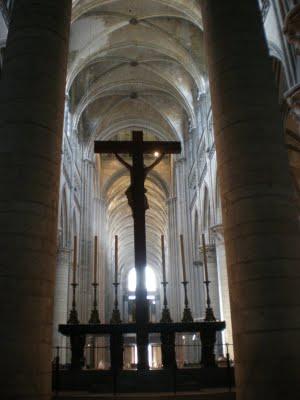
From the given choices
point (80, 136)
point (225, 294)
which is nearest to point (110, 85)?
point (80, 136)

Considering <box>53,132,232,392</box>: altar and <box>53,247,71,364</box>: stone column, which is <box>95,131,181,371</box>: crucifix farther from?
<box>53,247,71,364</box>: stone column

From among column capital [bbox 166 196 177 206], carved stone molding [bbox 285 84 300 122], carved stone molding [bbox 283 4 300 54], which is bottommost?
carved stone molding [bbox 285 84 300 122]

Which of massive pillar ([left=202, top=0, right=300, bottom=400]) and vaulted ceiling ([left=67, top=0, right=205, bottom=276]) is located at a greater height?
vaulted ceiling ([left=67, top=0, right=205, bottom=276])

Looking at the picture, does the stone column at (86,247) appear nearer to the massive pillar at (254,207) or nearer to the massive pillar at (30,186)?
the massive pillar at (30,186)

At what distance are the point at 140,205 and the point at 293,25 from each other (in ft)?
17.7

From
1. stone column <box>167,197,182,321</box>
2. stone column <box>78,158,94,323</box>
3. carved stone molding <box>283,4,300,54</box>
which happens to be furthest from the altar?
stone column <box>167,197,182,321</box>

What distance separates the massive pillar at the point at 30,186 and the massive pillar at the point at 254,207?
229cm

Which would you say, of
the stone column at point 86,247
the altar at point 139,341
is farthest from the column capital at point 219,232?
the stone column at point 86,247

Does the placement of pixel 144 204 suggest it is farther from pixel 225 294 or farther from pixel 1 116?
pixel 225 294

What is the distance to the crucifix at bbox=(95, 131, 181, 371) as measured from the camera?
22.7ft

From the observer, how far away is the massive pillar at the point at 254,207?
4754mm

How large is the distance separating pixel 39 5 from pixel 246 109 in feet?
11.4

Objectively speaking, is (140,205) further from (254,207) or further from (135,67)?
(135,67)

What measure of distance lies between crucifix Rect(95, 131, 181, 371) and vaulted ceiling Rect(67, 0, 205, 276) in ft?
34.3
